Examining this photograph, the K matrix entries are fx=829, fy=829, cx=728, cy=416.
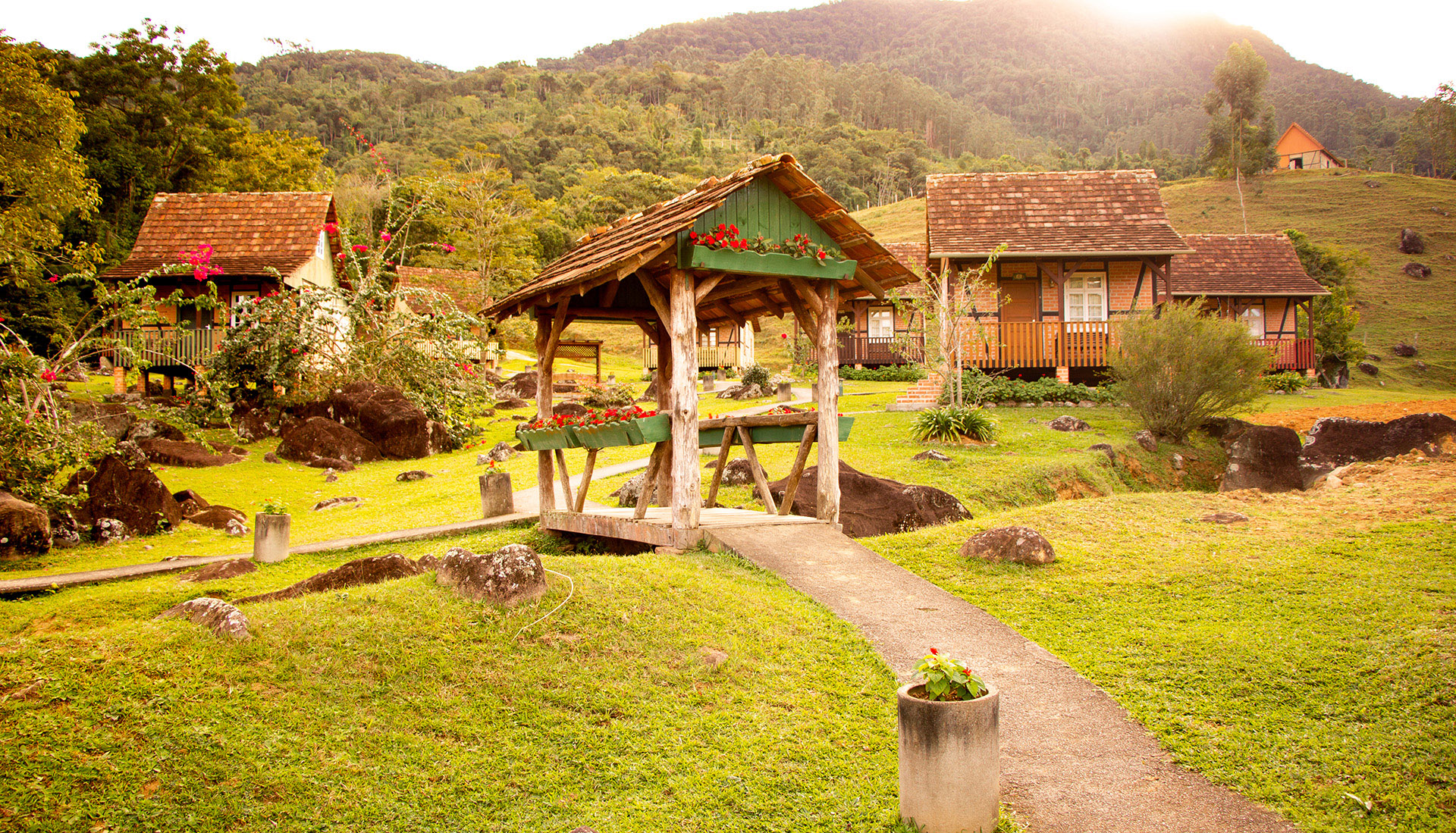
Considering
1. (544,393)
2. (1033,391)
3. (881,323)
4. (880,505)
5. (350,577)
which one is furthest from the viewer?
(881,323)

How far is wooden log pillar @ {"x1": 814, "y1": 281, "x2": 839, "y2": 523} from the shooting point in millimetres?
8992

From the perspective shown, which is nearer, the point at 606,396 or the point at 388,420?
the point at 388,420

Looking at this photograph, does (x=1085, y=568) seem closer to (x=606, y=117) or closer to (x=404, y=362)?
(x=404, y=362)

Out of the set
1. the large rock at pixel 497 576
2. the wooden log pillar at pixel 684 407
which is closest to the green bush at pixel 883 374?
the wooden log pillar at pixel 684 407

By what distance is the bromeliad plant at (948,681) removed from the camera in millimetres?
3748

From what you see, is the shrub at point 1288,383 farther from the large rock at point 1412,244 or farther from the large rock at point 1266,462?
the large rock at point 1412,244

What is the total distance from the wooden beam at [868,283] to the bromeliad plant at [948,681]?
609cm

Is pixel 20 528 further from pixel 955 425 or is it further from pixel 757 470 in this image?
pixel 955 425

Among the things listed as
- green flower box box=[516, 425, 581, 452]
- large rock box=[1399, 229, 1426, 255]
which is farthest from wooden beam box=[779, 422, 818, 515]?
large rock box=[1399, 229, 1426, 255]

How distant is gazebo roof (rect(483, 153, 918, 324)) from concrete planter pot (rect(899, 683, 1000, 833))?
5.04 m

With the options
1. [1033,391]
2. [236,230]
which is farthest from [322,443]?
[1033,391]

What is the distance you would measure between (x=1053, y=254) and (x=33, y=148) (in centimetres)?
2500

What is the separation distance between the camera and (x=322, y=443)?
17.4m

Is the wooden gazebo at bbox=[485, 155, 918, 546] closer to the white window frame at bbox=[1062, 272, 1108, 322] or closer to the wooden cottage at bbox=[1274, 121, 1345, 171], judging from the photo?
the white window frame at bbox=[1062, 272, 1108, 322]
